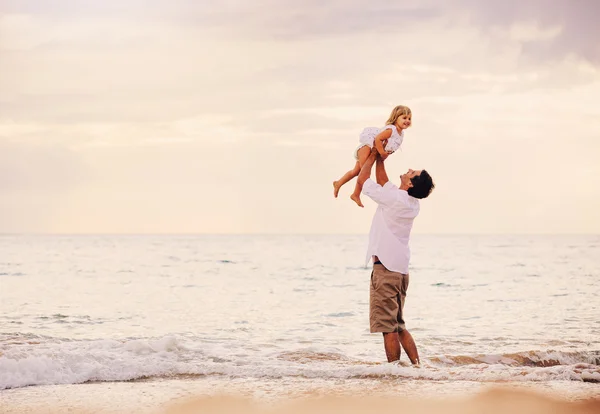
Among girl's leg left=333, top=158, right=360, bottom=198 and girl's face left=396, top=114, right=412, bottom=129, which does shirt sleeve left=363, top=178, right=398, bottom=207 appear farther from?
girl's face left=396, top=114, right=412, bottom=129

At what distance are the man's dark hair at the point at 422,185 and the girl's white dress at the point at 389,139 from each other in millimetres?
334

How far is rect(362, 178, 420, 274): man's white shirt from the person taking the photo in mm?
6118

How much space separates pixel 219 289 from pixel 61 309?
6.04m

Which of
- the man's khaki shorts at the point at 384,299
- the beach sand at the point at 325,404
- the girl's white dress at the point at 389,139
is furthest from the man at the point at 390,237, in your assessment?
the beach sand at the point at 325,404

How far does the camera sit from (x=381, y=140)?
20.1 ft

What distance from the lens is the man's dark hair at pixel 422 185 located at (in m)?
6.09

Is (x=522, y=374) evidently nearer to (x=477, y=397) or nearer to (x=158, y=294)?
(x=477, y=397)

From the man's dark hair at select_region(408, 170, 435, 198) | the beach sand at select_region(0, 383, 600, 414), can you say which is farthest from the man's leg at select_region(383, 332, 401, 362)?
the man's dark hair at select_region(408, 170, 435, 198)

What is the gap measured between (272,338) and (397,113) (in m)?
4.82

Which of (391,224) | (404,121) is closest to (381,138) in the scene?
(404,121)

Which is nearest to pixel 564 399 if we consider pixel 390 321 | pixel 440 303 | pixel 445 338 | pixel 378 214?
pixel 390 321

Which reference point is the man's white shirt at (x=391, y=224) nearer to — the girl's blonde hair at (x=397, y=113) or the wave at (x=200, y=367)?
the girl's blonde hair at (x=397, y=113)

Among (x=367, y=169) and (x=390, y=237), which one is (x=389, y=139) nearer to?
(x=367, y=169)

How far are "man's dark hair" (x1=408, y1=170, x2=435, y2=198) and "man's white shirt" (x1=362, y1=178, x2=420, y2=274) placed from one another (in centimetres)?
8
